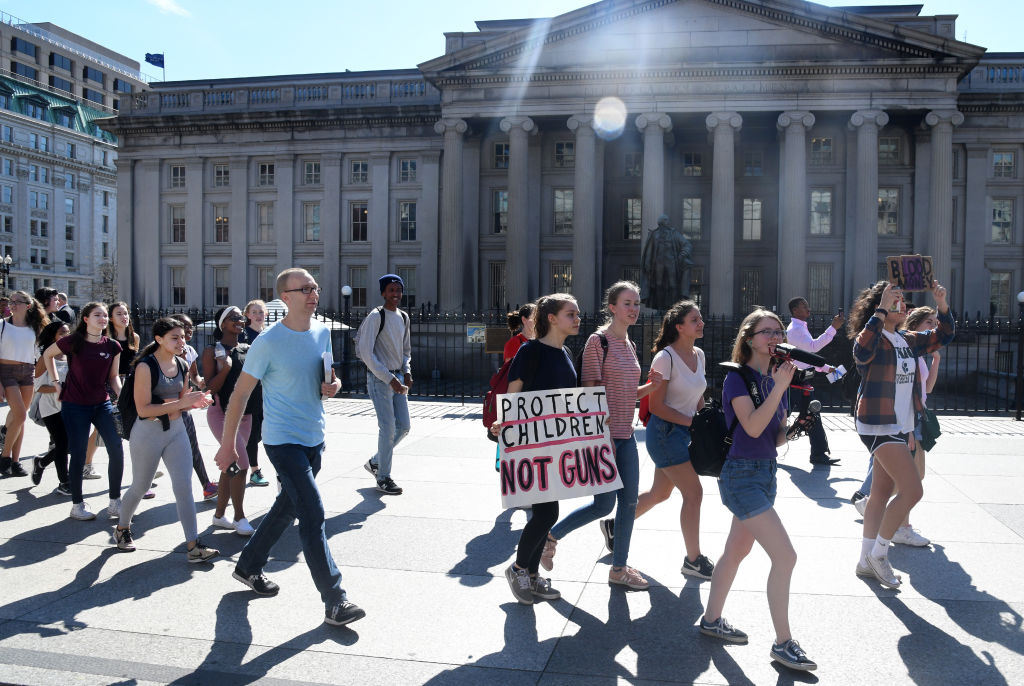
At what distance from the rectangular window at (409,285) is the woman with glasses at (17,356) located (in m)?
32.6

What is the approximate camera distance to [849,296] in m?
36.3

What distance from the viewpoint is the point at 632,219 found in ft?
132

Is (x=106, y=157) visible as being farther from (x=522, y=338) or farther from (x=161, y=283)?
(x=522, y=338)

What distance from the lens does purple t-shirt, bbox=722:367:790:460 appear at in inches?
177

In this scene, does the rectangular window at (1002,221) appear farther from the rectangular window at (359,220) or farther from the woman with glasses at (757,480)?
the woman with glasses at (757,480)

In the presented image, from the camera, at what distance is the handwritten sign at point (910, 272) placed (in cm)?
609

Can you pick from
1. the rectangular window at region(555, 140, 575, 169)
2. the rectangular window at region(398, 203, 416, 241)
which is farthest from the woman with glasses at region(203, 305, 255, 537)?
the rectangular window at region(398, 203, 416, 241)

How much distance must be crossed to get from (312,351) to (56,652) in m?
2.21

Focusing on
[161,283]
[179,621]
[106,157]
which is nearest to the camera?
[179,621]

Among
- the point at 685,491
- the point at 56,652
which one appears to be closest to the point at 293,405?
the point at 56,652

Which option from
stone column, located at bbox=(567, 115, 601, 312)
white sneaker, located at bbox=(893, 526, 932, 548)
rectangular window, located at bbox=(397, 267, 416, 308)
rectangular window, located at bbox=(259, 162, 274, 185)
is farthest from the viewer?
rectangular window, located at bbox=(259, 162, 274, 185)

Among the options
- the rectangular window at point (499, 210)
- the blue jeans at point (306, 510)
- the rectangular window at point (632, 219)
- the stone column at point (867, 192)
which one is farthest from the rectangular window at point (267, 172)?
the blue jeans at point (306, 510)

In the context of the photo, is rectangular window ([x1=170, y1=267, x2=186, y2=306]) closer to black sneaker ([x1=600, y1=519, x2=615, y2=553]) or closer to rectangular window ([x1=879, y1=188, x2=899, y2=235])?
rectangular window ([x1=879, y1=188, x2=899, y2=235])

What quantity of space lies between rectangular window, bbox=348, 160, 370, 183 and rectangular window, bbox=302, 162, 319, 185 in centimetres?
209
